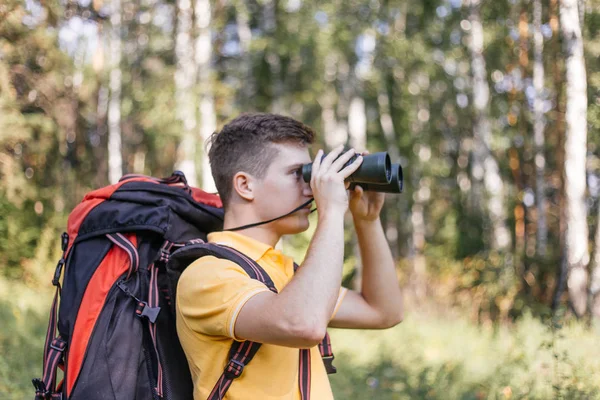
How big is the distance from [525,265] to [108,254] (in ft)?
38.3

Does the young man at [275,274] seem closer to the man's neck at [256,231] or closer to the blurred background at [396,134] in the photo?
the man's neck at [256,231]

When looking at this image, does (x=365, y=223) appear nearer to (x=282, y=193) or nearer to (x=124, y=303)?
(x=282, y=193)

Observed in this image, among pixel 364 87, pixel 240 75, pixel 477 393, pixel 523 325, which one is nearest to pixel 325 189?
pixel 477 393

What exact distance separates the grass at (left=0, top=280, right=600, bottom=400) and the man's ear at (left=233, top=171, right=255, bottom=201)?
2.13m

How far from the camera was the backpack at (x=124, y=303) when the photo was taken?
206 cm

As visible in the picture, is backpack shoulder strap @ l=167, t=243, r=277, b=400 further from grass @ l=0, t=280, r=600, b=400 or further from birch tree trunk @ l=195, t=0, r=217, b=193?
birch tree trunk @ l=195, t=0, r=217, b=193

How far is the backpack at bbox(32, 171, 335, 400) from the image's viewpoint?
2.06 meters

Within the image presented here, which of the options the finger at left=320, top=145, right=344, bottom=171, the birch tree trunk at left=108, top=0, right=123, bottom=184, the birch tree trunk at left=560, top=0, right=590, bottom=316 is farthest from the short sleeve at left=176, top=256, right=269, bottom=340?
the birch tree trunk at left=108, top=0, right=123, bottom=184

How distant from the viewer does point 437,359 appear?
7.41 metres

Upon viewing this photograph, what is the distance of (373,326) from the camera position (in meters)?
2.58

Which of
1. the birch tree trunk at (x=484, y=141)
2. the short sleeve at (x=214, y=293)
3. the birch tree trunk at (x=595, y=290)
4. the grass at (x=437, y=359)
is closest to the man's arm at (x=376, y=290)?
the short sleeve at (x=214, y=293)

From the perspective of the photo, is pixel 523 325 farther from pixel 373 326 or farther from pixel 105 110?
pixel 105 110

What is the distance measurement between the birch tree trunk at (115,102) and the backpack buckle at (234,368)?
14717mm

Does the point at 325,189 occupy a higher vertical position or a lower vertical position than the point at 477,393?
higher
